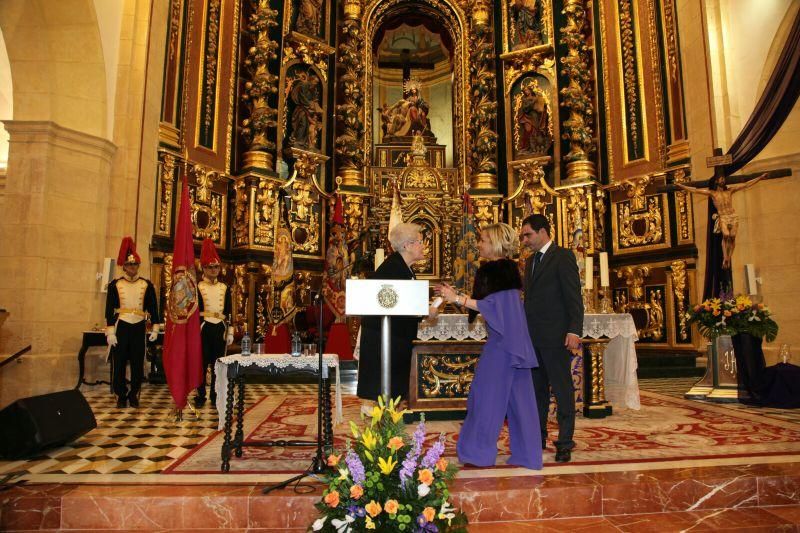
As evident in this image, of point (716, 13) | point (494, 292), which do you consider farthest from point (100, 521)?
point (716, 13)

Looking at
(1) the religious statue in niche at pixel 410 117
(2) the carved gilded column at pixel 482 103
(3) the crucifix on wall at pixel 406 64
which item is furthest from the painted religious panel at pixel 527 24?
(3) the crucifix on wall at pixel 406 64

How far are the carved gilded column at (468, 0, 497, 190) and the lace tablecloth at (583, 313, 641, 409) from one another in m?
7.26

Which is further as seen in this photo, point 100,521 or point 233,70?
point 233,70

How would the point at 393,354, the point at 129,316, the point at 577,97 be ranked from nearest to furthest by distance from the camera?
the point at 393,354 < the point at 129,316 < the point at 577,97

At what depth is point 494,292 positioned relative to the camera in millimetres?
3652

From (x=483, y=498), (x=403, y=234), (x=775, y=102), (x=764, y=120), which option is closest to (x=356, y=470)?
(x=483, y=498)

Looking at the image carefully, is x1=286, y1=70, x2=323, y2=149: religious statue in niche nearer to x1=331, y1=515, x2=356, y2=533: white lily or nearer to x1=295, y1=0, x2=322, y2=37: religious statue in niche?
x1=295, y1=0, x2=322, y2=37: religious statue in niche

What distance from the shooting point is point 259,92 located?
11.6m

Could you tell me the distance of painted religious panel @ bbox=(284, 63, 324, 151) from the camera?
1264 cm

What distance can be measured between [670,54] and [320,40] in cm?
794

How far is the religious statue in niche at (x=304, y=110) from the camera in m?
12.6

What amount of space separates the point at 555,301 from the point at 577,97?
976 cm

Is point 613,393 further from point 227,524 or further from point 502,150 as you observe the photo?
point 502,150

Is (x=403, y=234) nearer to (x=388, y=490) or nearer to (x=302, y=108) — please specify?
(x=388, y=490)
